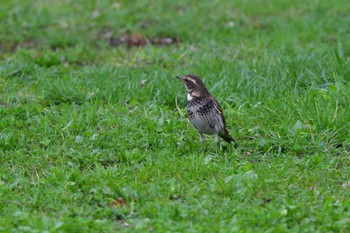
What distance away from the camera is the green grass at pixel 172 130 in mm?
6219

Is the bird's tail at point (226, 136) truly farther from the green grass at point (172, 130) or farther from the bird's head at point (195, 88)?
the bird's head at point (195, 88)

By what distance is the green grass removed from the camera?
245 inches

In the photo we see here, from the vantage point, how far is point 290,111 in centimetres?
825

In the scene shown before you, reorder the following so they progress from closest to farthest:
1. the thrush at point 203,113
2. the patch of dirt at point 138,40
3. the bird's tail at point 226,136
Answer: the thrush at point 203,113 < the bird's tail at point 226,136 < the patch of dirt at point 138,40

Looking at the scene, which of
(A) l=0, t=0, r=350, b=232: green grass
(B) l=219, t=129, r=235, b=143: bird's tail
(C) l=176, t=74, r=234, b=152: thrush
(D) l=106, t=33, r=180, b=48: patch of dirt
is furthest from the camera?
(D) l=106, t=33, r=180, b=48: patch of dirt

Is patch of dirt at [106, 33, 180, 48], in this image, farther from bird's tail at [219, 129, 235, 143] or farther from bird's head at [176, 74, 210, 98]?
bird's tail at [219, 129, 235, 143]

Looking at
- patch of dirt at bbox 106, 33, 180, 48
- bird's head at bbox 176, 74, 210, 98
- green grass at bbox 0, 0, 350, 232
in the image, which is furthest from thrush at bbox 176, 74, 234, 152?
patch of dirt at bbox 106, 33, 180, 48

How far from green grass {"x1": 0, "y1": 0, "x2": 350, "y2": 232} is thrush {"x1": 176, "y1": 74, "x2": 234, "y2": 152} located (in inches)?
8.5

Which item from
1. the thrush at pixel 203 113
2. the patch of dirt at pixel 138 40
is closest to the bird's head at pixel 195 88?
the thrush at pixel 203 113

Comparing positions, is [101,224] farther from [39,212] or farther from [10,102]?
[10,102]

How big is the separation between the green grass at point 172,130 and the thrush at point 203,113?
0.22m

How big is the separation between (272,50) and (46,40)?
3.90m

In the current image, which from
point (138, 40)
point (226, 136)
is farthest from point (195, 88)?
point (138, 40)

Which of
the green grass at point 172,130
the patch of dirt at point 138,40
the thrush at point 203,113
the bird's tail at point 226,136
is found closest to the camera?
the green grass at point 172,130
